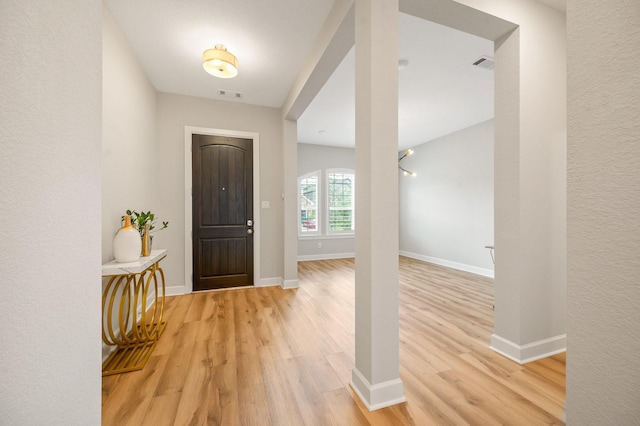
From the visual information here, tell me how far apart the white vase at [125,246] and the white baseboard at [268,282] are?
201 cm

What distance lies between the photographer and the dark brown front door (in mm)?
3564

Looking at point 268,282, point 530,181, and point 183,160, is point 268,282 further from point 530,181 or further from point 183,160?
point 530,181

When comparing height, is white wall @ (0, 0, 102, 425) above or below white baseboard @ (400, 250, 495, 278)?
Result: above

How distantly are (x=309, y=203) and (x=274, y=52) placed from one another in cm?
411

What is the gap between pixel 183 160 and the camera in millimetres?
3502

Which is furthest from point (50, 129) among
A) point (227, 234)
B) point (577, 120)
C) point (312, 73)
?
point (227, 234)

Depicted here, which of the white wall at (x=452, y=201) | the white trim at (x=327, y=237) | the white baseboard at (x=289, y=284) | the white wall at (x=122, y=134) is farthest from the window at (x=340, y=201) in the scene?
the white wall at (x=122, y=134)

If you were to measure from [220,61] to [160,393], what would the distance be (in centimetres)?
270

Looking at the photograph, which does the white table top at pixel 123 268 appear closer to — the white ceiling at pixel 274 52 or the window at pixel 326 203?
the white ceiling at pixel 274 52

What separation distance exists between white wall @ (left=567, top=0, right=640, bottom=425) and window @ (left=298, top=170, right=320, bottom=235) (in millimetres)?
5768

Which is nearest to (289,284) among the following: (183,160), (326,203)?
(183,160)

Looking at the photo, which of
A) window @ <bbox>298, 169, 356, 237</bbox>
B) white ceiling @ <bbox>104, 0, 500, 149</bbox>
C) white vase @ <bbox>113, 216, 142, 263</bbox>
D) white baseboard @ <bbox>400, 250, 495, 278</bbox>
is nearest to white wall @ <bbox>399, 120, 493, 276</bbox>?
white baseboard @ <bbox>400, 250, 495, 278</bbox>

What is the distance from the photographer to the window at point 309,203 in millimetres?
6348

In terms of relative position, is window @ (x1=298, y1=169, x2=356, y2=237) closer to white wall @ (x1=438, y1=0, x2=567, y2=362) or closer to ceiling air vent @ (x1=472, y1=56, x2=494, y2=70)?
ceiling air vent @ (x1=472, y1=56, x2=494, y2=70)
